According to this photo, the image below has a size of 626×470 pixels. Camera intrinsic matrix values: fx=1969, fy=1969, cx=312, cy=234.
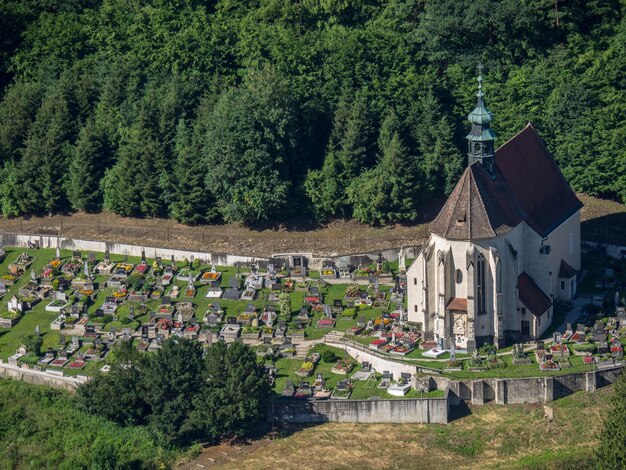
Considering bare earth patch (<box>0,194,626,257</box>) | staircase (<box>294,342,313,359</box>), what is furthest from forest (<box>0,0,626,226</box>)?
staircase (<box>294,342,313,359</box>)

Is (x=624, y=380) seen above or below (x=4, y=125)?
below

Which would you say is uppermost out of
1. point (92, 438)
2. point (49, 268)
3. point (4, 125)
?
point (4, 125)

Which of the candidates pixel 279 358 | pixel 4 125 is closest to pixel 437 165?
pixel 279 358

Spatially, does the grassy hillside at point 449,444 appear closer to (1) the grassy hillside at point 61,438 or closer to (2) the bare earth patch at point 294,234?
(1) the grassy hillside at point 61,438

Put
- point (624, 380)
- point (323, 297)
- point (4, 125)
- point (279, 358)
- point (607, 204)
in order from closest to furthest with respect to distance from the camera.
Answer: point (624, 380), point (279, 358), point (323, 297), point (607, 204), point (4, 125)

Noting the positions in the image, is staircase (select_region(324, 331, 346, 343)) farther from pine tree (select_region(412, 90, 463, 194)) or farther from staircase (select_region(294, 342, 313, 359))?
pine tree (select_region(412, 90, 463, 194))

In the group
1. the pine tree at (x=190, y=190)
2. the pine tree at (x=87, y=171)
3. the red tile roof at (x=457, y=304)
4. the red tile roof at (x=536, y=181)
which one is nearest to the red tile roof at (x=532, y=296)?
the red tile roof at (x=536, y=181)

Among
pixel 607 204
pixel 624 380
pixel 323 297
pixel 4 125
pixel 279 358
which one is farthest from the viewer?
pixel 4 125

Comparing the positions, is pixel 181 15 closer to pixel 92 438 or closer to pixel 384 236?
pixel 384 236
